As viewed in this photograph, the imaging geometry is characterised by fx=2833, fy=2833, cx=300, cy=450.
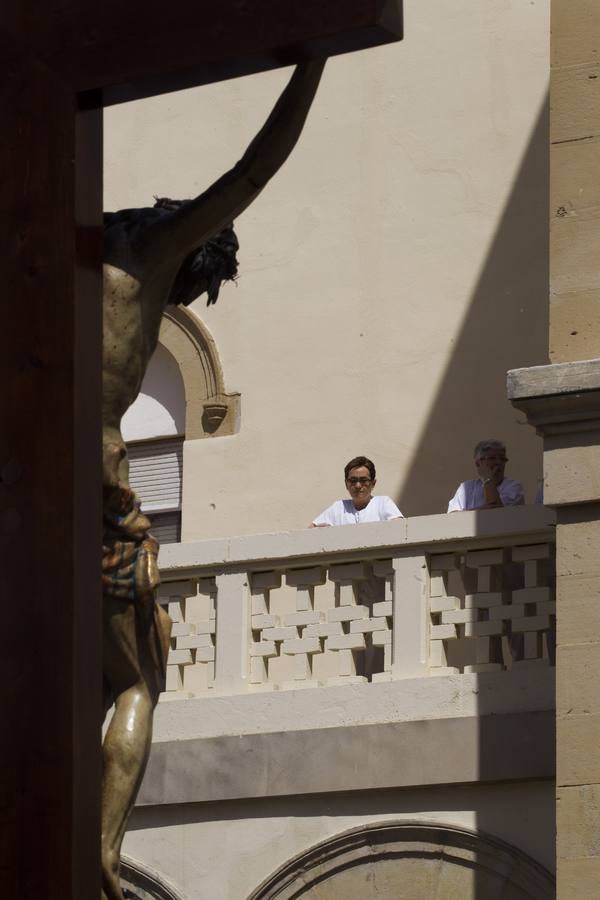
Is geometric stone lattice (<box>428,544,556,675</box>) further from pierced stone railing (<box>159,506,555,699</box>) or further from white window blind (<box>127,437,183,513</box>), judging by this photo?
white window blind (<box>127,437,183,513</box>)

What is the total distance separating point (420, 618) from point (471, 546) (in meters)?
0.46

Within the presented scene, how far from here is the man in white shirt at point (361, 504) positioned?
15258mm

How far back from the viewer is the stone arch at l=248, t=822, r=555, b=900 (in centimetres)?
1449

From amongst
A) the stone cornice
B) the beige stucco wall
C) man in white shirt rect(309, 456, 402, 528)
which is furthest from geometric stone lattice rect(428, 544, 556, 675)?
the beige stucco wall

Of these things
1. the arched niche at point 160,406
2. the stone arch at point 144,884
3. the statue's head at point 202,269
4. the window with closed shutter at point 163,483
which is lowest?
the stone arch at point 144,884

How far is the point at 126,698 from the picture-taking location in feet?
22.8

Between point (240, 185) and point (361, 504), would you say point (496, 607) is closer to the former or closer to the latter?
point (361, 504)

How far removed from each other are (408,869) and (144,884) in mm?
1450

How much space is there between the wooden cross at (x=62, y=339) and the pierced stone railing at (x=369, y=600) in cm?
822

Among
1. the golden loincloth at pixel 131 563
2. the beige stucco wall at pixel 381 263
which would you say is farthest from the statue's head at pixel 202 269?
the beige stucco wall at pixel 381 263

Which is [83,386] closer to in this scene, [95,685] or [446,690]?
[95,685]

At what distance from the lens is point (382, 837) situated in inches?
586

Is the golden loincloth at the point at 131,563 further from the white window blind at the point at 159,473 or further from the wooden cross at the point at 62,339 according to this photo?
the white window blind at the point at 159,473

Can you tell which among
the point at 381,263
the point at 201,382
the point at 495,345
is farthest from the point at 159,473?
the point at 495,345
